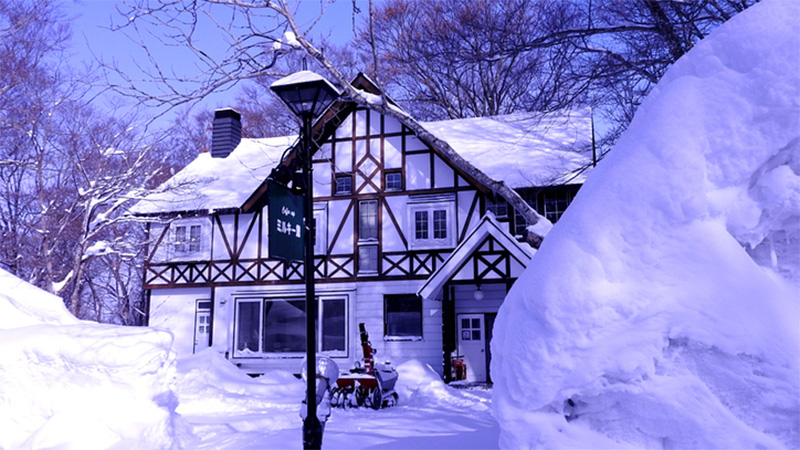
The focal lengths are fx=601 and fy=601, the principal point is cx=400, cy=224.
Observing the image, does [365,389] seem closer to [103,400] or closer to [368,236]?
[368,236]

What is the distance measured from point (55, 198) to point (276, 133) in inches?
412

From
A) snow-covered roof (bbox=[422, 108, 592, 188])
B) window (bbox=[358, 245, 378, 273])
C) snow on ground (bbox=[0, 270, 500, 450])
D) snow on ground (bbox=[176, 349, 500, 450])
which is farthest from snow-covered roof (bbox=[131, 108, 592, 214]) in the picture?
snow on ground (bbox=[0, 270, 500, 450])

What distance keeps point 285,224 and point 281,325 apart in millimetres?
13138

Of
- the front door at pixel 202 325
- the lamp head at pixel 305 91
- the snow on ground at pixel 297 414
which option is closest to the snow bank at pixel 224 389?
the snow on ground at pixel 297 414

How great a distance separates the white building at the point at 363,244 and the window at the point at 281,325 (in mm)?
37

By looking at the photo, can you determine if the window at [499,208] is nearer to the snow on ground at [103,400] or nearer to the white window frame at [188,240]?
the snow on ground at [103,400]

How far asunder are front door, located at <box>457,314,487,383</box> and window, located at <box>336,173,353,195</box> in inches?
205

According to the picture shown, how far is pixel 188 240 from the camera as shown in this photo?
774 inches

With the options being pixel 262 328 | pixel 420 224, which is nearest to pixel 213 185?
pixel 262 328

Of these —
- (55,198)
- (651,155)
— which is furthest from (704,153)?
(55,198)

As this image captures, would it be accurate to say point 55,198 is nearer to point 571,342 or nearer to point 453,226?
point 453,226

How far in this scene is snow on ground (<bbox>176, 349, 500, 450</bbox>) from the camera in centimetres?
Answer: 736

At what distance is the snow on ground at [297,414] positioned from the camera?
736 centimetres

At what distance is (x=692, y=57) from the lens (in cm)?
252
